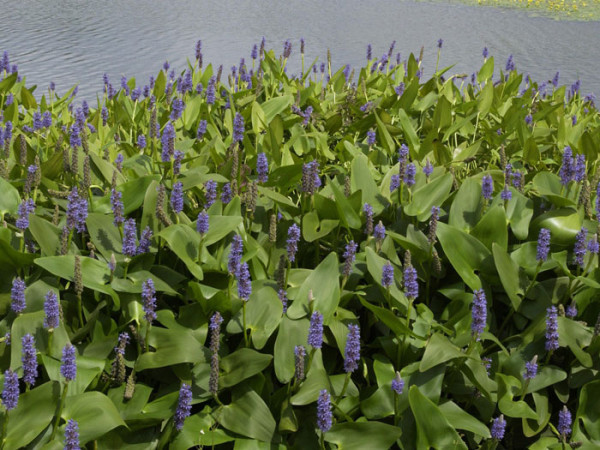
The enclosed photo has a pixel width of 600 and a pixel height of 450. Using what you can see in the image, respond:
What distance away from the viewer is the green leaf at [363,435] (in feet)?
6.34

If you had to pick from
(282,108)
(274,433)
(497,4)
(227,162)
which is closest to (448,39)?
(497,4)

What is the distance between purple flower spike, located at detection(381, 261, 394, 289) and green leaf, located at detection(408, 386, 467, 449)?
327 mm

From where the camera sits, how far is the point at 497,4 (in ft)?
53.2

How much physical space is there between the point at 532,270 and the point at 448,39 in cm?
912

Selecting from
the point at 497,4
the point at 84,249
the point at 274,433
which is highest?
the point at 84,249

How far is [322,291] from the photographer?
2.15m

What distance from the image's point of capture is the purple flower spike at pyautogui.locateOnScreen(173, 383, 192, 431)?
1880mm

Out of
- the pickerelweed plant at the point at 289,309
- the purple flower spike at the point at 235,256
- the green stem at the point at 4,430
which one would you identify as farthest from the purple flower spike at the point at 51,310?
the purple flower spike at the point at 235,256

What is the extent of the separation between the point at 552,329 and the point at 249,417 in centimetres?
93

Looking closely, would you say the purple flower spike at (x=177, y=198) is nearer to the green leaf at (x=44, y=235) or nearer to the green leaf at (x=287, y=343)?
the green leaf at (x=44, y=235)

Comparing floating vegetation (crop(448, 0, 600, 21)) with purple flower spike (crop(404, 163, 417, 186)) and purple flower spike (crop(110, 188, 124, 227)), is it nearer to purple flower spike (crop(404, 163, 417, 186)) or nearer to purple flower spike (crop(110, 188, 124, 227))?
purple flower spike (crop(404, 163, 417, 186))

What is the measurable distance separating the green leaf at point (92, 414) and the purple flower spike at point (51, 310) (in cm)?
20

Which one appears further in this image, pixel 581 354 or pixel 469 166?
pixel 469 166

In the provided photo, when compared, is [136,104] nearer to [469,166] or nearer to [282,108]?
[282,108]
